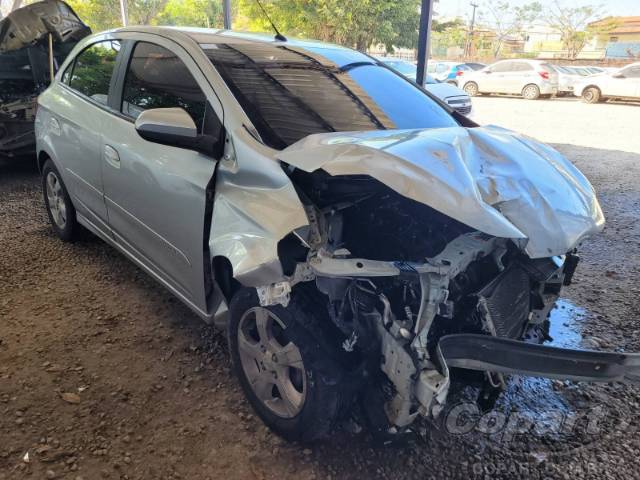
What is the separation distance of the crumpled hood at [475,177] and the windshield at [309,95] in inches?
11.8

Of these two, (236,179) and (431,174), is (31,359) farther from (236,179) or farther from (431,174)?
(431,174)

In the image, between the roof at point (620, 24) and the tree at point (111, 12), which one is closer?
the tree at point (111, 12)

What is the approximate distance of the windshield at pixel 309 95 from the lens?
91.7 inches

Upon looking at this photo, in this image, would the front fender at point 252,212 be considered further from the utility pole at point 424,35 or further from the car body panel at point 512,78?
the car body panel at point 512,78

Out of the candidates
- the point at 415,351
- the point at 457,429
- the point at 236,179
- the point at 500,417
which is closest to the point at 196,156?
the point at 236,179

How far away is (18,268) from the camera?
377 cm

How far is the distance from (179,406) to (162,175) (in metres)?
1.17

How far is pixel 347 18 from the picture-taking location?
1745 cm

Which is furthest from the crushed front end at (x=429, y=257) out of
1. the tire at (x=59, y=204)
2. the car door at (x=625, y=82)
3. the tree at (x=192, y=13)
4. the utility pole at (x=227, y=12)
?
the tree at (x=192, y=13)

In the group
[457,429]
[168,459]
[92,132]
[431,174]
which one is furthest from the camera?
[92,132]

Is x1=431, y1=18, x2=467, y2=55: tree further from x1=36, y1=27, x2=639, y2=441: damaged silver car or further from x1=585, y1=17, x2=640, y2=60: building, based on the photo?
x1=36, y1=27, x2=639, y2=441: damaged silver car

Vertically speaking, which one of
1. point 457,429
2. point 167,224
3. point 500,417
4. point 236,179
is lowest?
point 500,417

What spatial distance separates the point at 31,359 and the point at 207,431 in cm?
120

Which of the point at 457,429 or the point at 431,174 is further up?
the point at 431,174
